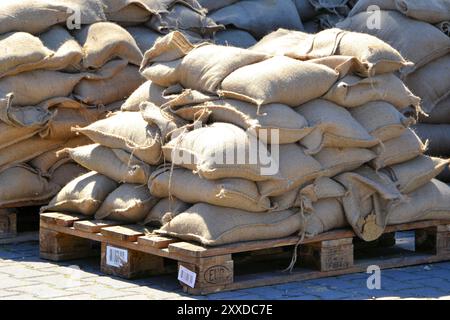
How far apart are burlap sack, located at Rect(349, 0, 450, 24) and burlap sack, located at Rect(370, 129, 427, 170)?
1518 millimetres

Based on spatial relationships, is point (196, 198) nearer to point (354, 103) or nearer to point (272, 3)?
point (354, 103)

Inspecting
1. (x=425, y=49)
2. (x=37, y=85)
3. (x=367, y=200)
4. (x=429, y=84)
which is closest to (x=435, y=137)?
(x=429, y=84)

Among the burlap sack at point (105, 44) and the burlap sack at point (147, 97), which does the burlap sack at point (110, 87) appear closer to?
the burlap sack at point (105, 44)

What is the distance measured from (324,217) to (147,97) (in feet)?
4.63

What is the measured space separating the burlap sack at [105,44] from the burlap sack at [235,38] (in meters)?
0.95

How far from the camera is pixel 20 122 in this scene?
7008mm

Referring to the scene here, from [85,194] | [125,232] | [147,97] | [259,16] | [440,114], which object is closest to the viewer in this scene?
[125,232]

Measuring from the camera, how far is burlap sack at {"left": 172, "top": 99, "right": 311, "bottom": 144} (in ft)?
19.6

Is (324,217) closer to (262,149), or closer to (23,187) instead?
(262,149)

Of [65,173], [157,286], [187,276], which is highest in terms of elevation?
[65,173]

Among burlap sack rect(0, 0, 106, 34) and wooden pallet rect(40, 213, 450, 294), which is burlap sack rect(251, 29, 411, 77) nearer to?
wooden pallet rect(40, 213, 450, 294)

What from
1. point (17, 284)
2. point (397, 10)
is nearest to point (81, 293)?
point (17, 284)

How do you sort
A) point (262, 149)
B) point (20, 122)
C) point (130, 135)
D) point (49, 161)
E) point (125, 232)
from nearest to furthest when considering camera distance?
point (262, 149) < point (125, 232) < point (130, 135) < point (20, 122) < point (49, 161)

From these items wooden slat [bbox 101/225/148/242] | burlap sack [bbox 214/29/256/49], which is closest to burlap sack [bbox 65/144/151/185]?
wooden slat [bbox 101/225/148/242]
